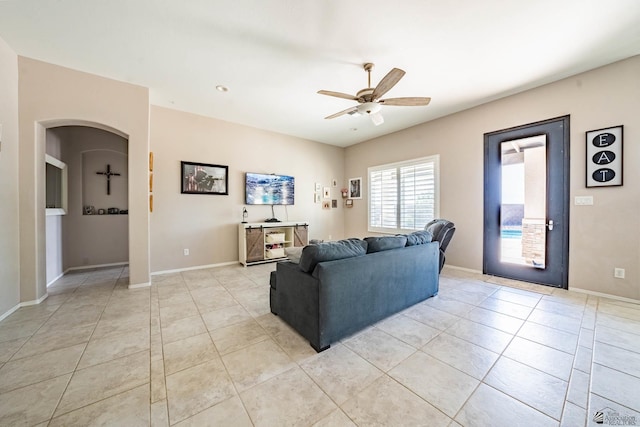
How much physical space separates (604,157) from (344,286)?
→ 12.4 ft

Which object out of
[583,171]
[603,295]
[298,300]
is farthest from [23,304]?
[583,171]

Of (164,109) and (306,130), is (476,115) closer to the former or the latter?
(306,130)

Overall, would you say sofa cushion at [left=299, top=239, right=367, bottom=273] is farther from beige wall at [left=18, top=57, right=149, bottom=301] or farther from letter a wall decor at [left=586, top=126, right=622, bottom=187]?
letter a wall decor at [left=586, top=126, right=622, bottom=187]

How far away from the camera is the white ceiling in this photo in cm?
208

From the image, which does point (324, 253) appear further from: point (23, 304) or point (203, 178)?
point (23, 304)

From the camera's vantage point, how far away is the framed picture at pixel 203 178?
14.1ft

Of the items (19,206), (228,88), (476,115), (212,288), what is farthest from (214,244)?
(476,115)

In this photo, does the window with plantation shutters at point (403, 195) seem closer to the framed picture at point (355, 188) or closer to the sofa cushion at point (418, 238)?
the framed picture at point (355, 188)

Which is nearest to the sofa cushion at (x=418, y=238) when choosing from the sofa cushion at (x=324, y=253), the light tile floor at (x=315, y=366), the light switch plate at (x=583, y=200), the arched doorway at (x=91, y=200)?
the light tile floor at (x=315, y=366)

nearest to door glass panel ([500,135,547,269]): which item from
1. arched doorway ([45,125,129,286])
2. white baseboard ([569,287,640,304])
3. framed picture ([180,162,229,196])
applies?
white baseboard ([569,287,640,304])

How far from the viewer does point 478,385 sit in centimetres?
152

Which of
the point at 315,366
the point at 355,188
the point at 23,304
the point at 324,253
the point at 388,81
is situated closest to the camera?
the point at 315,366

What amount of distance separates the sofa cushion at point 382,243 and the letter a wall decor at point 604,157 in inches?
110

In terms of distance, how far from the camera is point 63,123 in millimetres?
3029
